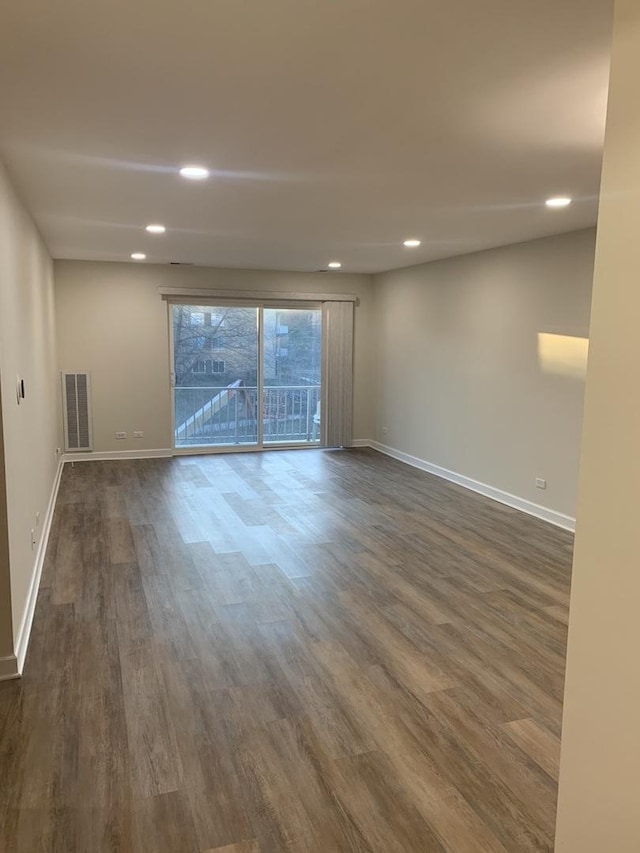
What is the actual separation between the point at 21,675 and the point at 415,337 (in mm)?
5702

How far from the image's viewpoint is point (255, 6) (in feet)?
5.18

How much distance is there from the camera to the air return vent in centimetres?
730

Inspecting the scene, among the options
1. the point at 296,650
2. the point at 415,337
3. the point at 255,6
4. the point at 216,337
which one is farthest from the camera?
the point at 216,337

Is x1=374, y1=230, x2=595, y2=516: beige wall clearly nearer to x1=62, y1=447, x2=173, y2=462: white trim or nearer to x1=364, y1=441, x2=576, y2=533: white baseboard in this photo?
x1=364, y1=441, x2=576, y2=533: white baseboard

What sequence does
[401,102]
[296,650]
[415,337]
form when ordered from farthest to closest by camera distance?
[415,337] < [296,650] < [401,102]

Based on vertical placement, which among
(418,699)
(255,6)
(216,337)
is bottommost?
(418,699)

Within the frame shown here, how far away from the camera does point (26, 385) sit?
12.2ft

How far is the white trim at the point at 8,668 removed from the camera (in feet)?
9.05

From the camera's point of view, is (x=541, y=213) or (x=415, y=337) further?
(x=415, y=337)

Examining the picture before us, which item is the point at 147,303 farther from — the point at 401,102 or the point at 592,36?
the point at 592,36

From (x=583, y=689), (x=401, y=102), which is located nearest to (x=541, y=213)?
(x=401, y=102)

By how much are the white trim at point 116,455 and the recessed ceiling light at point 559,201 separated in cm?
555

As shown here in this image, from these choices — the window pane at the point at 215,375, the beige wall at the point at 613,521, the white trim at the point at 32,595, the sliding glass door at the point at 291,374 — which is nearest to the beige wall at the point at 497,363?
the sliding glass door at the point at 291,374

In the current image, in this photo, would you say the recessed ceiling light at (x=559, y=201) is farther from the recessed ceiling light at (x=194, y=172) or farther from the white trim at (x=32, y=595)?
the white trim at (x=32, y=595)
